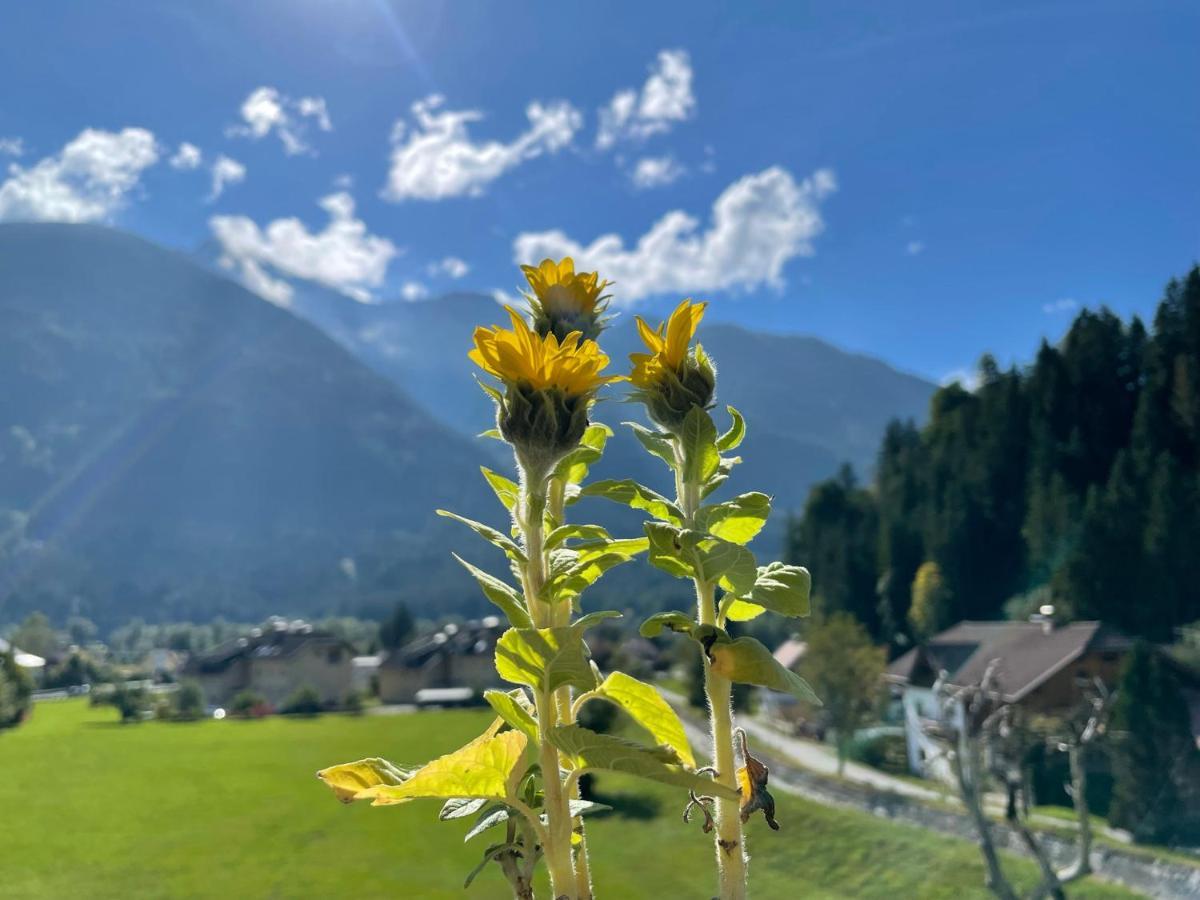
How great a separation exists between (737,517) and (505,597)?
13cm

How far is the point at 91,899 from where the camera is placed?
35.7 feet

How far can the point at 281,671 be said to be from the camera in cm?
3072

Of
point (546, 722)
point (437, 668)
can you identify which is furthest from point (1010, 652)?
point (437, 668)

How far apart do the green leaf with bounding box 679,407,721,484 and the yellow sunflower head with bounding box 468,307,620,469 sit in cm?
5

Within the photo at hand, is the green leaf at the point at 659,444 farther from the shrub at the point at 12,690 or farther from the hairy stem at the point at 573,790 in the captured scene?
the shrub at the point at 12,690

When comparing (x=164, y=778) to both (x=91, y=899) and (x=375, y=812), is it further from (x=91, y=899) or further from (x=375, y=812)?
(x=91, y=899)

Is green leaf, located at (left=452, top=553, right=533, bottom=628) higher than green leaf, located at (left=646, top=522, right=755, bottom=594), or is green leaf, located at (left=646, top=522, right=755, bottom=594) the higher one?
green leaf, located at (left=646, top=522, right=755, bottom=594)

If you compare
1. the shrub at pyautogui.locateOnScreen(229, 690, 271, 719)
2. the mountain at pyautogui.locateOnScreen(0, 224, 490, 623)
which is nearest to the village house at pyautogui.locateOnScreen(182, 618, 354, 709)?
the shrub at pyautogui.locateOnScreen(229, 690, 271, 719)

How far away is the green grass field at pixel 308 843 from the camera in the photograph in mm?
10625

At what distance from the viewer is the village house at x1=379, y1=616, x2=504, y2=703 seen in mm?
28734

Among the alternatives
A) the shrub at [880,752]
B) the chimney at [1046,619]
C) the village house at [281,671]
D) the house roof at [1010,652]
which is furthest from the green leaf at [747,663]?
the village house at [281,671]

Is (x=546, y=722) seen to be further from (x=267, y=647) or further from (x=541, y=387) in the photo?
(x=267, y=647)

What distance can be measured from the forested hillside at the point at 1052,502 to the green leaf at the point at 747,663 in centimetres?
1870

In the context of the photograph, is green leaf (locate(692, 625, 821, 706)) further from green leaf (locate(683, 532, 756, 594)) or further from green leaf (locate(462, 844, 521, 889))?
green leaf (locate(462, 844, 521, 889))
